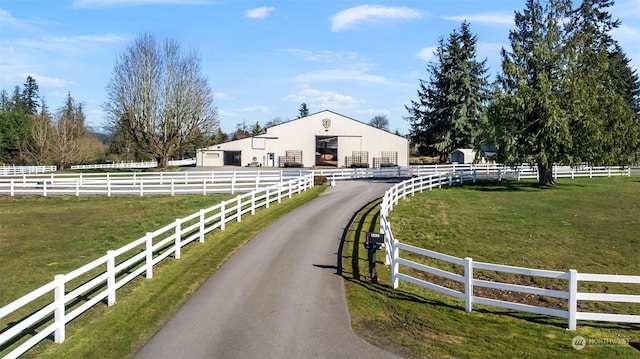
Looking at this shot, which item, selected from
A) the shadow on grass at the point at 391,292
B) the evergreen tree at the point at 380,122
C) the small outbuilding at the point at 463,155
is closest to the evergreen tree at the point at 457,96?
the small outbuilding at the point at 463,155

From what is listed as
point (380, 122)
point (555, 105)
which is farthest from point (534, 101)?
point (380, 122)

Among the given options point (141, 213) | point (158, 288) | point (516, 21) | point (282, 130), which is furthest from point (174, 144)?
point (158, 288)

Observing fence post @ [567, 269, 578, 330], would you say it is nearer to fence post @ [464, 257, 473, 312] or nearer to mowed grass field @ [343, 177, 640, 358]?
mowed grass field @ [343, 177, 640, 358]

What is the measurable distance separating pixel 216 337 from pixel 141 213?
1866 centimetres

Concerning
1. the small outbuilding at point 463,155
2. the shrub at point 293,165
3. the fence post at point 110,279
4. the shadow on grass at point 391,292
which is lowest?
the shadow on grass at point 391,292

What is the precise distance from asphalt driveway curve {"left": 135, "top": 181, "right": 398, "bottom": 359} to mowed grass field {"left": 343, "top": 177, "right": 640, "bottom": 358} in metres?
0.54

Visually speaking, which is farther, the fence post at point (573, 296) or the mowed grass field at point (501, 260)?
the fence post at point (573, 296)

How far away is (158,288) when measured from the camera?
1177 cm

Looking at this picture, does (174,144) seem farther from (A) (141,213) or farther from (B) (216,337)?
(B) (216,337)

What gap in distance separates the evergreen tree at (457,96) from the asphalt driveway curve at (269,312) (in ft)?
195

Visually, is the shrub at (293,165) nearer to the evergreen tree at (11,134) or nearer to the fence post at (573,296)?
the evergreen tree at (11,134)

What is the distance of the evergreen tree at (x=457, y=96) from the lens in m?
72.1

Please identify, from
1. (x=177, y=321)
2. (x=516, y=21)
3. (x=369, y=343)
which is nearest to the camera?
(x=369, y=343)

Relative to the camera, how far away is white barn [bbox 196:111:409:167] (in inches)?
2960
